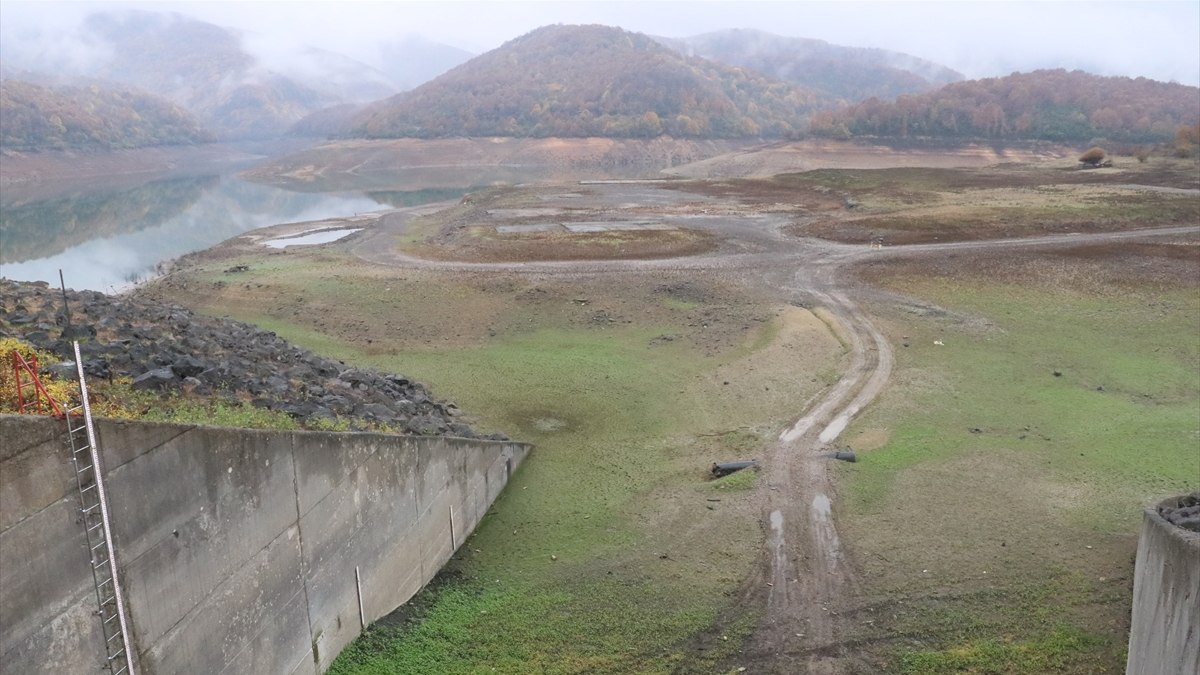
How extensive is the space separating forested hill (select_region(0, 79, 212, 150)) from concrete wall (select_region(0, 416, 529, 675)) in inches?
5738

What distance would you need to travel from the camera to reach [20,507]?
20.7 feet

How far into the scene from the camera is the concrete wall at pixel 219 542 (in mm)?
6484

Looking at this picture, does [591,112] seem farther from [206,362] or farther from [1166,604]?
[1166,604]

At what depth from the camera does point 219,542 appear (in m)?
8.45

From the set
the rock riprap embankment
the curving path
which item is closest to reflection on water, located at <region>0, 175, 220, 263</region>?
the curving path

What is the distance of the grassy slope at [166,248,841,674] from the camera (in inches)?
444

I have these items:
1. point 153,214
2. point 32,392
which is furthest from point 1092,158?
point 32,392

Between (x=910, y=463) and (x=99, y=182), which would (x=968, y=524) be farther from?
(x=99, y=182)

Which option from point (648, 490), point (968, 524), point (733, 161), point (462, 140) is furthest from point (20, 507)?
point (462, 140)

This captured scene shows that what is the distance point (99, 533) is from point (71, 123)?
16598 centimetres

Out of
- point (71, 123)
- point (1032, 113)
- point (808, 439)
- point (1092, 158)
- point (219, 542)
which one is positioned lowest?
point (808, 439)

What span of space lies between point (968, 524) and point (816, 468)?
3389mm

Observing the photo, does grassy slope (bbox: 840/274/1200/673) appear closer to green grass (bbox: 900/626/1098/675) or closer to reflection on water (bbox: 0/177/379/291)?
green grass (bbox: 900/626/1098/675)

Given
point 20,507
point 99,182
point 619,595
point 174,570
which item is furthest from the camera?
point 99,182
